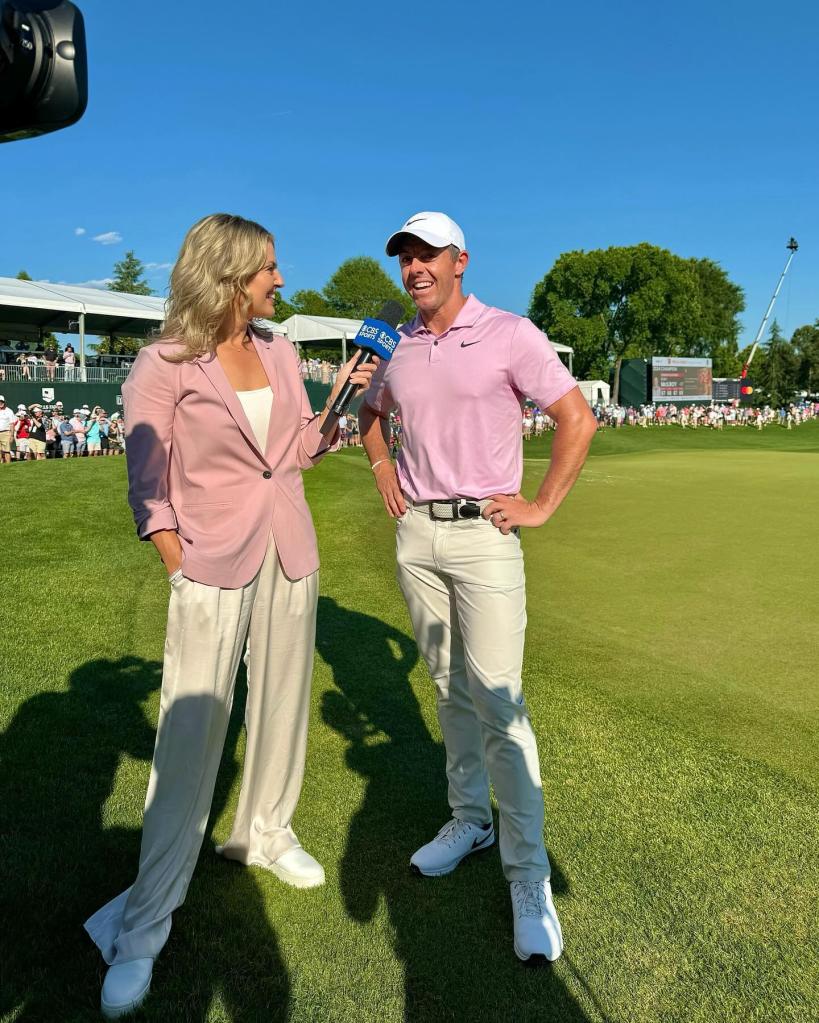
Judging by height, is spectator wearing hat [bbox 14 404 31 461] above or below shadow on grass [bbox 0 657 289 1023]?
above

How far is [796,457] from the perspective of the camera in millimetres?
27516

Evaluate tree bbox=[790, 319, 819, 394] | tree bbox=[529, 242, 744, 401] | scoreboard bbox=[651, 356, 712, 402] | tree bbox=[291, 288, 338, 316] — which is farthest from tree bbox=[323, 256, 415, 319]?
tree bbox=[790, 319, 819, 394]

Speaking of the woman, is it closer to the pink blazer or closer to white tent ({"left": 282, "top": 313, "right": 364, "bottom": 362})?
the pink blazer

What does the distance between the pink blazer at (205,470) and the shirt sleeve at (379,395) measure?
0.65m

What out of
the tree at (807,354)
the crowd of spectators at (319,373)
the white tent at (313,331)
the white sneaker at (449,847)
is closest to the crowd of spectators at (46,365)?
the crowd of spectators at (319,373)

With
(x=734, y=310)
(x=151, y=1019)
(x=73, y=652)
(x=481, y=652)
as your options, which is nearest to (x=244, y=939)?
(x=151, y=1019)

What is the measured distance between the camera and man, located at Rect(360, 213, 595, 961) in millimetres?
3020

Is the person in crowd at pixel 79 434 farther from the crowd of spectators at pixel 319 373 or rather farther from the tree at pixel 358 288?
the tree at pixel 358 288

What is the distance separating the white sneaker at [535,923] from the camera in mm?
2666

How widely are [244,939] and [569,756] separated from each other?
200cm

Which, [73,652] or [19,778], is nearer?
[19,778]

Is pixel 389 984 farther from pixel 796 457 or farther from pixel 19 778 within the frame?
pixel 796 457

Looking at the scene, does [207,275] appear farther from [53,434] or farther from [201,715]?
[53,434]

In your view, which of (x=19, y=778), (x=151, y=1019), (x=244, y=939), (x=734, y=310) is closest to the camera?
(x=151, y=1019)
